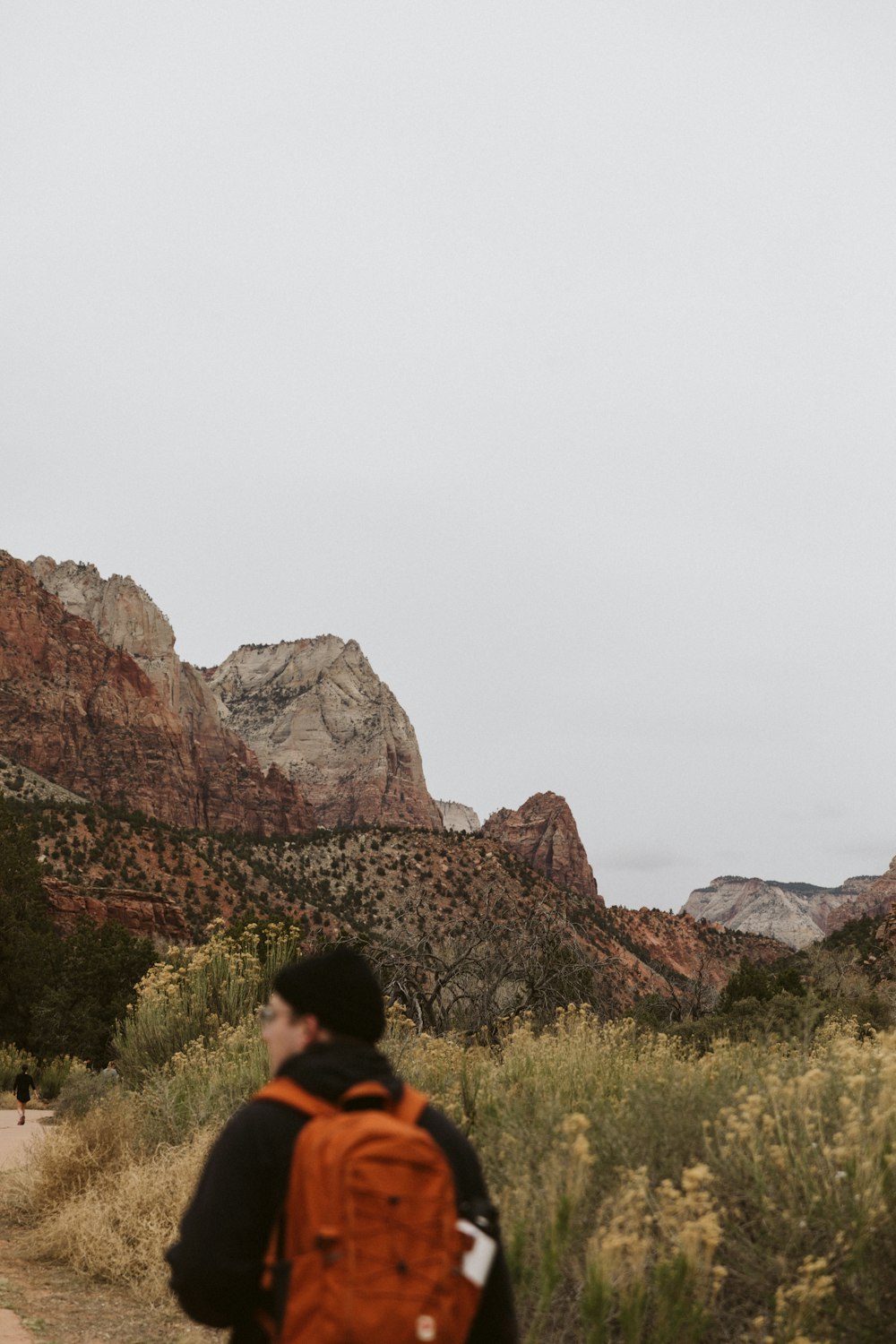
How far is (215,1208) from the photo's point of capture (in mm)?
2443

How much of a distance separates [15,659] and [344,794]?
2763 inches

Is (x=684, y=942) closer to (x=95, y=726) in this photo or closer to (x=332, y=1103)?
(x=95, y=726)

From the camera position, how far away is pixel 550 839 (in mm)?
153500

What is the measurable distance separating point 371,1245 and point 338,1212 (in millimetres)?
99

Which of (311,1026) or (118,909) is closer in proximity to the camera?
(311,1026)

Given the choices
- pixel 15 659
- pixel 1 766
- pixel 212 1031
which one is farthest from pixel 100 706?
pixel 212 1031

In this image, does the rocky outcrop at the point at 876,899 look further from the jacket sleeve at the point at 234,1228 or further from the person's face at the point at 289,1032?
the jacket sleeve at the point at 234,1228

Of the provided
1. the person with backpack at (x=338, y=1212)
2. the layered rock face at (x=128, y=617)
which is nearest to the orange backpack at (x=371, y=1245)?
the person with backpack at (x=338, y=1212)

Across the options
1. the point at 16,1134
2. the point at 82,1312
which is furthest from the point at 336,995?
the point at 16,1134

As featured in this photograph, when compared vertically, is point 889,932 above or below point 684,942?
above

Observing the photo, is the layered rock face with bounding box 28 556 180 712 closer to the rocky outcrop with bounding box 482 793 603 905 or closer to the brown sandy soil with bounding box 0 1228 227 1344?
the rocky outcrop with bounding box 482 793 603 905

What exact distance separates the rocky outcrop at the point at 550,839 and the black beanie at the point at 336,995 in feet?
483

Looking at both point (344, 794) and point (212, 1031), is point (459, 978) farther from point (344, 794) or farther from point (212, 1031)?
point (344, 794)

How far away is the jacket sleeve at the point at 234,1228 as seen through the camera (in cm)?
243
